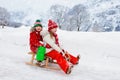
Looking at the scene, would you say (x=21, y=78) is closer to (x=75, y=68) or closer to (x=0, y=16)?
(x=75, y=68)

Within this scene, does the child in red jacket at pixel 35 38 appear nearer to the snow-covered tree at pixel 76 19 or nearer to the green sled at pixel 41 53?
the green sled at pixel 41 53

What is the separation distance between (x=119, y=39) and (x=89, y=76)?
14.9ft

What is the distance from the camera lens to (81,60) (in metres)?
10.4

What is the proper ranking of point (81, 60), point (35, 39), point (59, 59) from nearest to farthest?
point (59, 59), point (35, 39), point (81, 60)

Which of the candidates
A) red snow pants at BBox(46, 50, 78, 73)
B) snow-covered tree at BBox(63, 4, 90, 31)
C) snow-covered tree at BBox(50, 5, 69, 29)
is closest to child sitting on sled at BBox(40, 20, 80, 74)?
red snow pants at BBox(46, 50, 78, 73)

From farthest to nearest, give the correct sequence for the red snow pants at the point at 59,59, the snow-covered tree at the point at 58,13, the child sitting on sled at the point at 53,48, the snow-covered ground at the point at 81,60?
1. the snow-covered tree at the point at 58,13
2. the child sitting on sled at the point at 53,48
3. the red snow pants at the point at 59,59
4. the snow-covered ground at the point at 81,60

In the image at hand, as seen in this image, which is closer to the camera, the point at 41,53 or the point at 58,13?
the point at 41,53

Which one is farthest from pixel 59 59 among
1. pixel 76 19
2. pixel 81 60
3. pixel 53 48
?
pixel 76 19

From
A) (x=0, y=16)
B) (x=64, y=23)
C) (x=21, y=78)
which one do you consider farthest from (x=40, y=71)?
(x=0, y=16)

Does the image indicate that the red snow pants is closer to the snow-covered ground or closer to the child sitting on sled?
the child sitting on sled

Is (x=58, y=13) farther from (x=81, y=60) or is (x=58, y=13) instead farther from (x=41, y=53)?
(x=41, y=53)

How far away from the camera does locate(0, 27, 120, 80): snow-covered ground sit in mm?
7800

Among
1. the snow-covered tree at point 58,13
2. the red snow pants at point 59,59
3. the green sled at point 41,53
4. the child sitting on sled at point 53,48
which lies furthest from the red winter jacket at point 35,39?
the snow-covered tree at point 58,13

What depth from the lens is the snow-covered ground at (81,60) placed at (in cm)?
780
